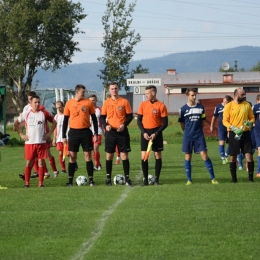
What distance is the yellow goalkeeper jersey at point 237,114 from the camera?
55.4 feet

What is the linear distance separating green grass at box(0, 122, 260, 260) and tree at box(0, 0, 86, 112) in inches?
2451

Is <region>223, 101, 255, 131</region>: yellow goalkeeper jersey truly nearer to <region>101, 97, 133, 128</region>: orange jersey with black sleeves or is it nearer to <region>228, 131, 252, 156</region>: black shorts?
<region>228, 131, 252, 156</region>: black shorts

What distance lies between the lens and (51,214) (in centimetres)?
1213

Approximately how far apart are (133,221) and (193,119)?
5.79m

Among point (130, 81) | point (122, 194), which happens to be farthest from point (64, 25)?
point (122, 194)

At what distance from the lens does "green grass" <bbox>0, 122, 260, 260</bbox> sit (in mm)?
9203

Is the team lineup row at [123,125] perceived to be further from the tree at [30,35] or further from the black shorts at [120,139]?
the tree at [30,35]

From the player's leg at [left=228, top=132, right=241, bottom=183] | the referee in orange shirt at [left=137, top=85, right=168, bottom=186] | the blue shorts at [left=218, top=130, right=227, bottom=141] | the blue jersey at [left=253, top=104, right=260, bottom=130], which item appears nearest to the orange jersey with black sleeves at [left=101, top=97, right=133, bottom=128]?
the referee in orange shirt at [left=137, top=85, right=168, bottom=186]

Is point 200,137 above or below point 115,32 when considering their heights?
below

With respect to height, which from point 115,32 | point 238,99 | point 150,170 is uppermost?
point 115,32

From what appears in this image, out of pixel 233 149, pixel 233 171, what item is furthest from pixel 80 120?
pixel 233 171

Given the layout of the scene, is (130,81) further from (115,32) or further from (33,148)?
(115,32)

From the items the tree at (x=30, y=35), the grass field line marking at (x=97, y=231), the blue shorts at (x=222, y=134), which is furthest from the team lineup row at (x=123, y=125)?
the tree at (x=30, y=35)

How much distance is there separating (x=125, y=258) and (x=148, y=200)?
497 cm
